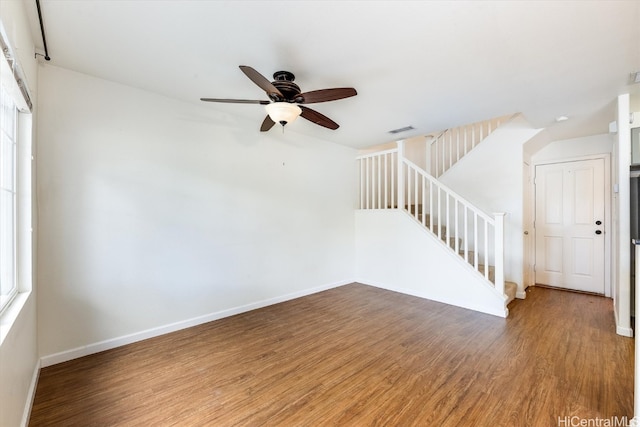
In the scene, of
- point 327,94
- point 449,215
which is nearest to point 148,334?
point 327,94

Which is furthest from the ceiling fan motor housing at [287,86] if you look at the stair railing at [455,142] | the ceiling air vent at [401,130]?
the stair railing at [455,142]

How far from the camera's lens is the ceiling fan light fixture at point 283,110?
224 cm

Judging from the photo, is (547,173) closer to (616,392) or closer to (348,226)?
(348,226)

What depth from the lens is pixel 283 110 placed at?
7.42 feet

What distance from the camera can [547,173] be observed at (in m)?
4.70

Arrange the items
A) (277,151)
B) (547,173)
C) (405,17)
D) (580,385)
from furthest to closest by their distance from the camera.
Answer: (547,173), (277,151), (580,385), (405,17)

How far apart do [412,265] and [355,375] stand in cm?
247

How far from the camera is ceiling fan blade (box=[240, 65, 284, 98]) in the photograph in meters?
1.82

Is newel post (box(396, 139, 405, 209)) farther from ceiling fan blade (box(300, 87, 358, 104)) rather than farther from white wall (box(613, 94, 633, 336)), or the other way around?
ceiling fan blade (box(300, 87, 358, 104))

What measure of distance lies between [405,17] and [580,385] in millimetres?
2876

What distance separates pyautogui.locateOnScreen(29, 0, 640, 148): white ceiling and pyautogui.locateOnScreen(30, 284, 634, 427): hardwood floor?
2.50 m

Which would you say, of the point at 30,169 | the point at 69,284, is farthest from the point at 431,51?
the point at 69,284

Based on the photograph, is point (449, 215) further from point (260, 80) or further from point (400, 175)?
point (260, 80)

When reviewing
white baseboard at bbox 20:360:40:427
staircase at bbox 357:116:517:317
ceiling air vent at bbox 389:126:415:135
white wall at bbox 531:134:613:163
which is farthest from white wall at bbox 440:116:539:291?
white baseboard at bbox 20:360:40:427
